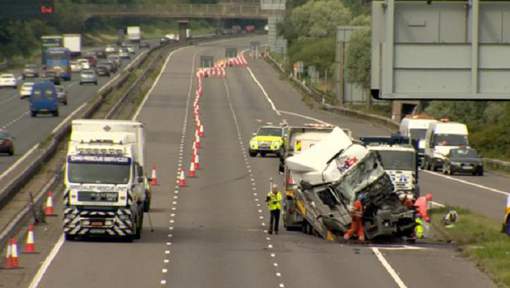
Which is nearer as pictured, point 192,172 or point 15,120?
point 192,172

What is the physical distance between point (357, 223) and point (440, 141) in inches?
1172

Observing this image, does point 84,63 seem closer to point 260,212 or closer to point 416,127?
point 416,127

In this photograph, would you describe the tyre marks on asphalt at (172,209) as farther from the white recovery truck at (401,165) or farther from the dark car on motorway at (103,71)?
the dark car on motorway at (103,71)

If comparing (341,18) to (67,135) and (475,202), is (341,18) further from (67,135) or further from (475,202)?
(475,202)

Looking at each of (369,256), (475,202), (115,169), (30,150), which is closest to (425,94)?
(369,256)

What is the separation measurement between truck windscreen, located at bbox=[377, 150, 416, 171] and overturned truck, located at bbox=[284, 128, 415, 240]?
21.1 feet

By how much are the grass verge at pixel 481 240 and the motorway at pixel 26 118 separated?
69.1 ft

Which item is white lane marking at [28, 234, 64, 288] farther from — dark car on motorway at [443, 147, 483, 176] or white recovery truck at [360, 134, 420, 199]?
dark car on motorway at [443, 147, 483, 176]

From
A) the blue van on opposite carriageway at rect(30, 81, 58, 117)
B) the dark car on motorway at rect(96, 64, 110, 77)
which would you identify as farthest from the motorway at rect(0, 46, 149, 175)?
the dark car on motorway at rect(96, 64, 110, 77)

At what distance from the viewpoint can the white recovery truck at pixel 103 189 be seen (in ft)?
120

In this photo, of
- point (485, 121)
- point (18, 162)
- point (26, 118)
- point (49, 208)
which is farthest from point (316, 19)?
point (49, 208)

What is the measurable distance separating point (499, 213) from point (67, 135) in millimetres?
30491

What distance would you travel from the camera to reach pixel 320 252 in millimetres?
36000

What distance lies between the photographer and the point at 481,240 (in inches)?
1500
